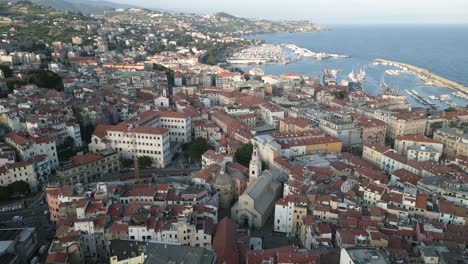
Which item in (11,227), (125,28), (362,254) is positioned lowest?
(11,227)

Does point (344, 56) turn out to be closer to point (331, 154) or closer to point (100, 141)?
point (331, 154)

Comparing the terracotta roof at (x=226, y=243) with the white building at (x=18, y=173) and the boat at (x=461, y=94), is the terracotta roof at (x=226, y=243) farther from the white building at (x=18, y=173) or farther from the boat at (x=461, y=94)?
the boat at (x=461, y=94)

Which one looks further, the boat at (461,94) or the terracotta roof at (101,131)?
the boat at (461,94)

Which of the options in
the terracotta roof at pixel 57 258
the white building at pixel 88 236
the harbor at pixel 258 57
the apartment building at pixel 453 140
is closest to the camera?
the terracotta roof at pixel 57 258

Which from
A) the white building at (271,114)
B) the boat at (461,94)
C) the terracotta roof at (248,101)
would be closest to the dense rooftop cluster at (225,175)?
the white building at (271,114)

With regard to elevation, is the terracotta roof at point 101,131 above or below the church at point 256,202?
above

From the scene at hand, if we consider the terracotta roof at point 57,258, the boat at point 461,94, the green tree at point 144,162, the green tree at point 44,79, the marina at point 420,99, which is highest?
the green tree at point 44,79

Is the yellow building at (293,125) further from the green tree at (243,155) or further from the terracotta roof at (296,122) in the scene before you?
the green tree at (243,155)

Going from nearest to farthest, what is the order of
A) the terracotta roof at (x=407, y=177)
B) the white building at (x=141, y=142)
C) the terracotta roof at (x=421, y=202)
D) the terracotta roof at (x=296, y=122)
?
the terracotta roof at (x=421, y=202), the terracotta roof at (x=407, y=177), the white building at (x=141, y=142), the terracotta roof at (x=296, y=122)

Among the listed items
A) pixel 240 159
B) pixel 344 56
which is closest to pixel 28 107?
pixel 240 159

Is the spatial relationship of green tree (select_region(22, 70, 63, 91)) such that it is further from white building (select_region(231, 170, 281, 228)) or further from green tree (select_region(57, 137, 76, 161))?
white building (select_region(231, 170, 281, 228))
